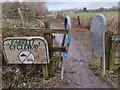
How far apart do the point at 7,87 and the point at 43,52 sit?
3.19 ft

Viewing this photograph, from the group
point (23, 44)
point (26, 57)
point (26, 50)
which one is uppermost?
point (23, 44)

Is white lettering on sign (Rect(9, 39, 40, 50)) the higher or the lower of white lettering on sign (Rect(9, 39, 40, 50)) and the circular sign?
the higher

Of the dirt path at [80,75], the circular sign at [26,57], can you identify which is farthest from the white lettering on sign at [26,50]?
the dirt path at [80,75]

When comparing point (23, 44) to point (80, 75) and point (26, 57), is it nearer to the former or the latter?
point (26, 57)

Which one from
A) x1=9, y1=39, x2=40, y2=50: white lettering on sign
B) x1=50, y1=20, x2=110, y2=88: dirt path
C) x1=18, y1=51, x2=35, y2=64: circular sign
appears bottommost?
x1=50, y1=20, x2=110, y2=88: dirt path

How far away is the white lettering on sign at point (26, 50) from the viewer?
14.8 feet

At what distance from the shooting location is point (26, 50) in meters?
4.60

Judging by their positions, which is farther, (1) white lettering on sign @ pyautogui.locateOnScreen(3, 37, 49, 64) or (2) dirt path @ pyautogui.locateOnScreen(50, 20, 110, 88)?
(2) dirt path @ pyautogui.locateOnScreen(50, 20, 110, 88)

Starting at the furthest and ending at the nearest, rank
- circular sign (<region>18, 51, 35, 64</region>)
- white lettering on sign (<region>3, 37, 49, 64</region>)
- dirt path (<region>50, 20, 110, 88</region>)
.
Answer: dirt path (<region>50, 20, 110, 88</region>)
circular sign (<region>18, 51, 35, 64</region>)
white lettering on sign (<region>3, 37, 49, 64</region>)

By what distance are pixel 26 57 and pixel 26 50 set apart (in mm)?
150

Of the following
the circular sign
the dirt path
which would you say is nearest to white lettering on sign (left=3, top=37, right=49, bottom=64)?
the circular sign

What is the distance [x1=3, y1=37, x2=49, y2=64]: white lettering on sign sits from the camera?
177 inches

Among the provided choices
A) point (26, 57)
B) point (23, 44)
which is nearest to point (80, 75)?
point (26, 57)

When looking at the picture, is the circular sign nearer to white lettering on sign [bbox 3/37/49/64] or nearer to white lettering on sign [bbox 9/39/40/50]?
white lettering on sign [bbox 3/37/49/64]
